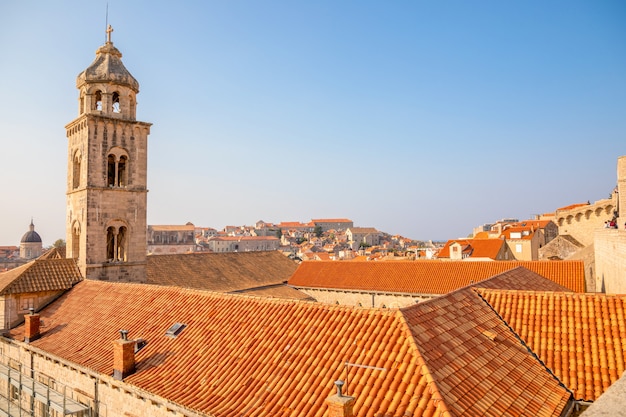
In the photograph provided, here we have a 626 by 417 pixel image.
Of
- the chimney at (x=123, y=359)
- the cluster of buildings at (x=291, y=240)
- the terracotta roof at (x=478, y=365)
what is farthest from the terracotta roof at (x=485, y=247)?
the cluster of buildings at (x=291, y=240)

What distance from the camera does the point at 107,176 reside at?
20859 mm


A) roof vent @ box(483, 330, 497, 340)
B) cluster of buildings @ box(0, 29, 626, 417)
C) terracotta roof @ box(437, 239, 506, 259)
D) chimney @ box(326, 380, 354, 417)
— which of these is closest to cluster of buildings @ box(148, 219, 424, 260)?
terracotta roof @ box(437, 239, 506, 259)

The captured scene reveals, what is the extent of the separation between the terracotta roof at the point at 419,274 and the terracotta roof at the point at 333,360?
523 inches

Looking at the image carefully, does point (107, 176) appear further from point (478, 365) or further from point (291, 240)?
point (291, 240)

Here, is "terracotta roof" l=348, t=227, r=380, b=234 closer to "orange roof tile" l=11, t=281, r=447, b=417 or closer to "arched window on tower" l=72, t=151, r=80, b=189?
"arched window on tower" l=72, t=151, r=80, b=189

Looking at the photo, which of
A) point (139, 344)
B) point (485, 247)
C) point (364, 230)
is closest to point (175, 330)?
point (139, 344)

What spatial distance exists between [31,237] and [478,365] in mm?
96316

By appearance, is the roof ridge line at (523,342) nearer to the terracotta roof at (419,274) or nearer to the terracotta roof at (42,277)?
the terracotta roof at (419,274)

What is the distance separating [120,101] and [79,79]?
7.81ft

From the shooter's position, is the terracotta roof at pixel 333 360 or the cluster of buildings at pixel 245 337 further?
the cluster of buildings at pixel 245 337

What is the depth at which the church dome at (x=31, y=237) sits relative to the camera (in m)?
83.9

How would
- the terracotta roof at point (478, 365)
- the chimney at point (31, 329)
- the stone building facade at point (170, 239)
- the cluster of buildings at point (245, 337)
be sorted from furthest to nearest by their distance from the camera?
the stone building facade at point (170, 239)
the chimney at point (31, 329)
the cluster of buildings at point (245, 337)
the terracotta roof at point (478, 365)

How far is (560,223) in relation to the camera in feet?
125

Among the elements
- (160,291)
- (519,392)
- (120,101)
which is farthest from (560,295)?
(120,101)
